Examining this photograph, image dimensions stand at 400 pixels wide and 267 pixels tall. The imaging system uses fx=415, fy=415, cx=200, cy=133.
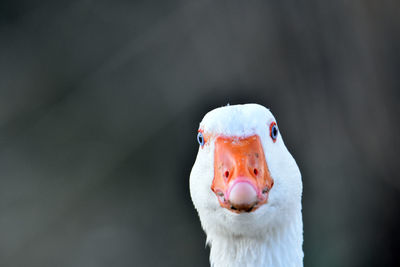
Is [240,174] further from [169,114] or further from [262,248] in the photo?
[169,114]

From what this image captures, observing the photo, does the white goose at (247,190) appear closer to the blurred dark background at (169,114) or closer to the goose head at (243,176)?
the goose head at (243,176)

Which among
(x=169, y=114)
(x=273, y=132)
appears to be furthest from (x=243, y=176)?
(x=169, y=114)

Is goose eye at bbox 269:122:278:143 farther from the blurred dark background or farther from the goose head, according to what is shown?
the blurred dark background

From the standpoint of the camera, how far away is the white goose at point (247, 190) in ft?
4.02

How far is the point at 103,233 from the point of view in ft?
12.6

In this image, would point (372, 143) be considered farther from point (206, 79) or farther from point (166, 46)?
point (166, 46)

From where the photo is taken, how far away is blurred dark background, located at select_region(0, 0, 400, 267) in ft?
10.8

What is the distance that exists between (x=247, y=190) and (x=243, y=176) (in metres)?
0.05

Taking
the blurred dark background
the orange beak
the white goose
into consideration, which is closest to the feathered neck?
the white goose

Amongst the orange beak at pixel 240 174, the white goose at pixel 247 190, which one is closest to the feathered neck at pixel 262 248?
the white goose at pixel 247 190

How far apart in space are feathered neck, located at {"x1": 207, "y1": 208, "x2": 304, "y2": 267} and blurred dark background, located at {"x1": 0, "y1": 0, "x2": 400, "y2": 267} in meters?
2.01

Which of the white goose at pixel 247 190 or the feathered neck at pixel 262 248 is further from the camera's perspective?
the feathered neck at pixel 262 248

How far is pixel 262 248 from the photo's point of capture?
56.4 inches

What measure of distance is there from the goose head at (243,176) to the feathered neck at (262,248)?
0.03m
